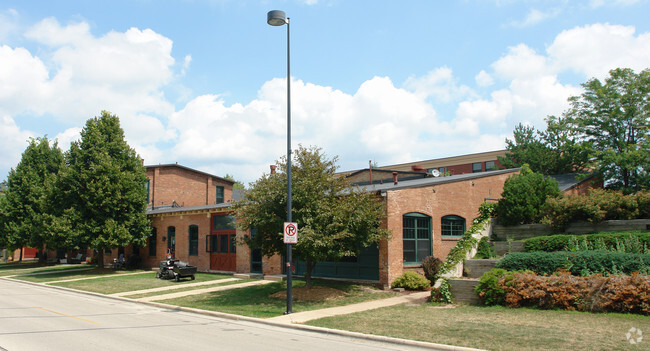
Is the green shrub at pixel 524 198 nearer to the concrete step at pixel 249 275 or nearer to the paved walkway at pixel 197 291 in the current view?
the paved walkway at pixel 197 291

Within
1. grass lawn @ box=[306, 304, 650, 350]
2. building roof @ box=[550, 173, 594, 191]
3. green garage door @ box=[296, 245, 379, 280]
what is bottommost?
grass lawn @ box=[306, 304, 650, 350]

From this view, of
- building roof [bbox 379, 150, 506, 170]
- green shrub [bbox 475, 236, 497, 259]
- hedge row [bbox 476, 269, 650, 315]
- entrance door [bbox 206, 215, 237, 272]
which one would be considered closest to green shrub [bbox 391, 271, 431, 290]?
green shrub [bbox 475, 236, 497, 259]

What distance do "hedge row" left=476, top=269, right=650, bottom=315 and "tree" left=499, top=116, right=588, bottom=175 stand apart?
2461cm

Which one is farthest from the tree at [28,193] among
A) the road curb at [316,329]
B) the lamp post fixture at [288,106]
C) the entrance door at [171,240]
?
the lamp post fixture at [288,106]

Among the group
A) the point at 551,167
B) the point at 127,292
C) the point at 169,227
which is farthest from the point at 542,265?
the point at 551,167

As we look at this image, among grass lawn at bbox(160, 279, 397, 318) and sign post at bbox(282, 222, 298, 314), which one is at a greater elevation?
sign post at bbox(282, 222, 298, 314)

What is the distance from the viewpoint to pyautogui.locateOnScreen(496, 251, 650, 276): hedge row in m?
13.8

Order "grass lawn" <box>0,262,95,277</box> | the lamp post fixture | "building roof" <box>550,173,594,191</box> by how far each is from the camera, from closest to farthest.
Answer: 1. the lamp post fixture
2. "building roof" <box>550,173,594,191</box>
3. "grass lawn" <box>0,262,95,277</box>

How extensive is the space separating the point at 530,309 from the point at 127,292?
16.9 metres

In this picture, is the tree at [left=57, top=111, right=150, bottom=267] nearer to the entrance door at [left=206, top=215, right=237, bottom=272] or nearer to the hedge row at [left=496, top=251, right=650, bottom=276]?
the entrance door at [left=206, top=215, right=237, bottom=272]

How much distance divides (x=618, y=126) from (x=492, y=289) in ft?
85.7

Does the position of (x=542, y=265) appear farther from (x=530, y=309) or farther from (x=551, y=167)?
(x=551, y=167)

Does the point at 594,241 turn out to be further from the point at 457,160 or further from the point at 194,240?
the point at 457,160

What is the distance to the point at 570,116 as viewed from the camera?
1423 inches
